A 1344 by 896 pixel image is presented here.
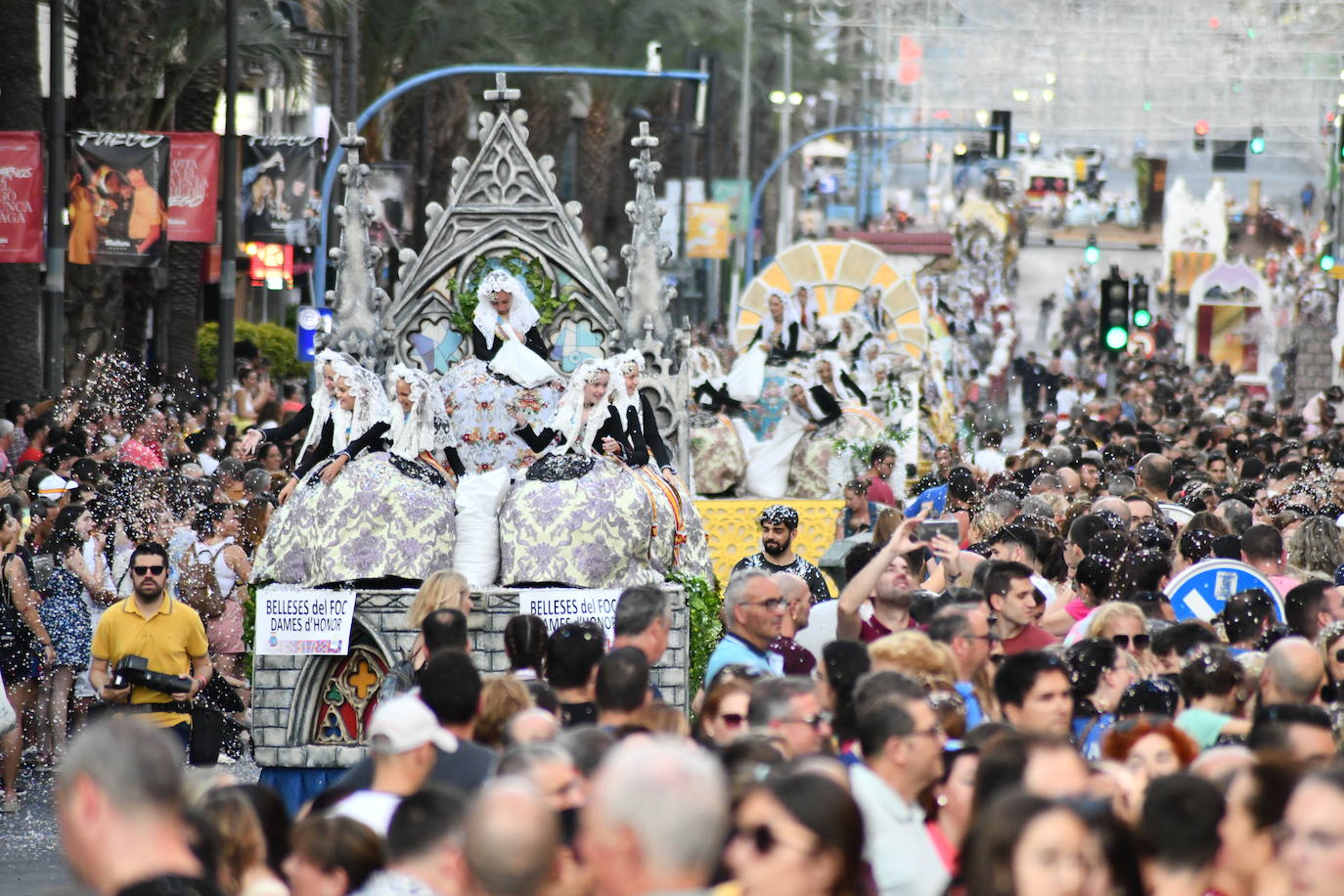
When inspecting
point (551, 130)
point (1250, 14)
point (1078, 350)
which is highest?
point (1250, 14)

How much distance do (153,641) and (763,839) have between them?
7.24 m

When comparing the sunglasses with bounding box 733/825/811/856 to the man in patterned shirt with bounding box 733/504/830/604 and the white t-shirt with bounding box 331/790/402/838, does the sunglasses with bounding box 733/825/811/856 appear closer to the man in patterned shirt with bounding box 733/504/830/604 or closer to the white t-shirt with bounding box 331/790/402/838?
the white t-shirt with bounding box 331/790/402/838

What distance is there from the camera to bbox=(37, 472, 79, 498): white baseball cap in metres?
15.5

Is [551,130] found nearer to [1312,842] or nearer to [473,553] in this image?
[473,553]

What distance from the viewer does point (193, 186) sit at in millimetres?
24953

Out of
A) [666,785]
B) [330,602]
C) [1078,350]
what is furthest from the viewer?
[1078,350]

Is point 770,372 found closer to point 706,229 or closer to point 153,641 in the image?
point 153,641

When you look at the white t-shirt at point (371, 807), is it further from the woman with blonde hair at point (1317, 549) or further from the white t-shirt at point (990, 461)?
the white t-shirt at point (990, 461)

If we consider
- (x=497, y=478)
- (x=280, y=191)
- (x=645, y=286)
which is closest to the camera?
(x=497, y=478)

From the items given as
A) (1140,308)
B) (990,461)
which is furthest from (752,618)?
(1140,308)

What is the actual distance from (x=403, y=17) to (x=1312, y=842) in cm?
3145

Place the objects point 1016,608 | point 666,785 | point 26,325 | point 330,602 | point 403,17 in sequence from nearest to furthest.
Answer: point 666,785
point 1016,608
point 330,602
point 26,325
point 403,17

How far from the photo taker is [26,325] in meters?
25.0

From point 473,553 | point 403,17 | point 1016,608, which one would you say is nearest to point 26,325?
point 403,17
